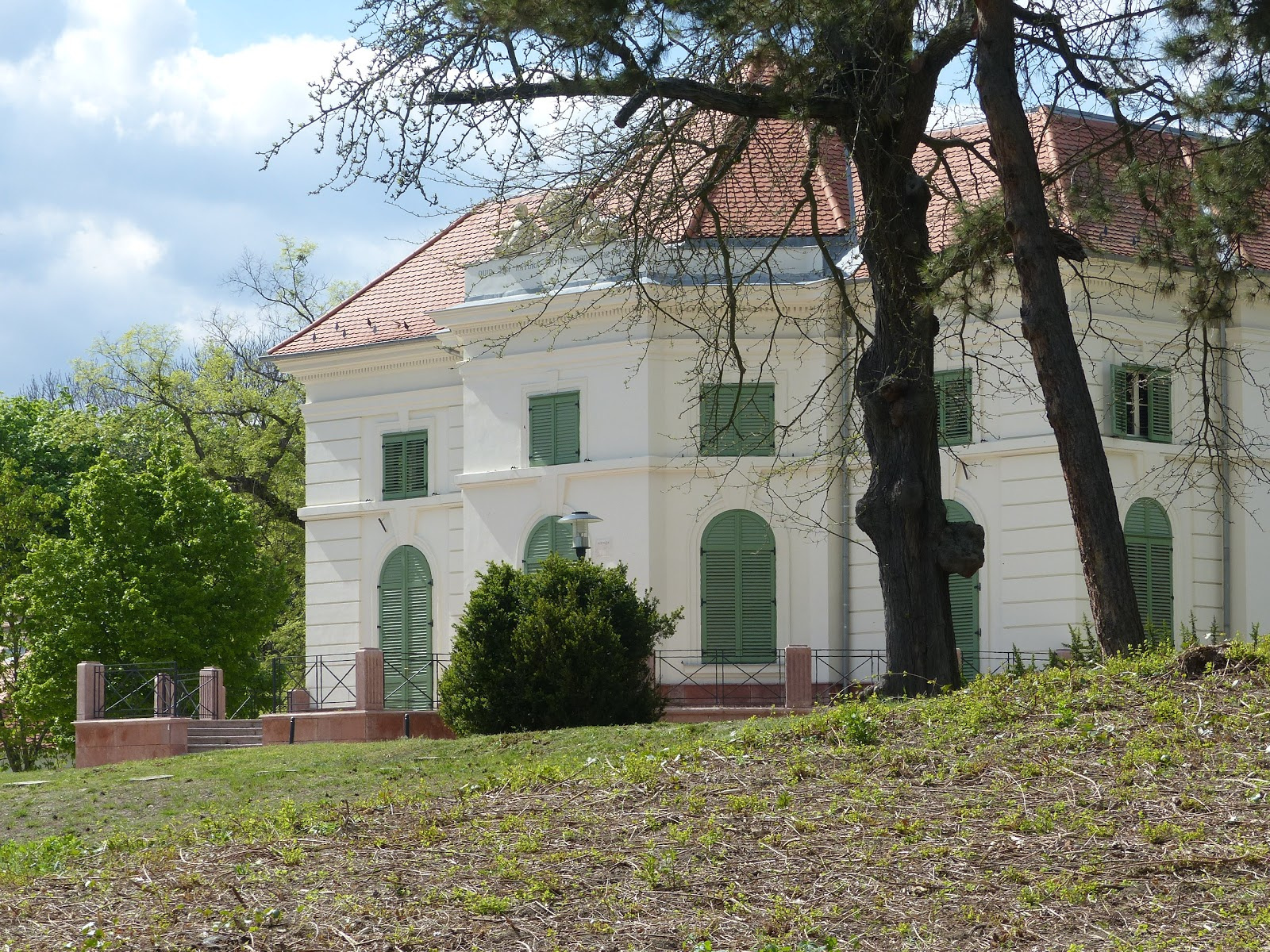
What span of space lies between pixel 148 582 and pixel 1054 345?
921 inches

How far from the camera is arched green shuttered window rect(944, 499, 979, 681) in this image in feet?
81.3

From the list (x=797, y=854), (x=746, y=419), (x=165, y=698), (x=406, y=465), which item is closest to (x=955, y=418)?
(x=746, y=419)

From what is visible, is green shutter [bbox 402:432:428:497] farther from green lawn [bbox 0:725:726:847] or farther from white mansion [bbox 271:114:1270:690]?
green lawn [bbox 0:725:726:847]

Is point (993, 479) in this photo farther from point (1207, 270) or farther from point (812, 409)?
point (1207, 270)

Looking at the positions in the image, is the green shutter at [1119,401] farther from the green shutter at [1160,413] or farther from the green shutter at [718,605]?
the green shutter at [718,605]

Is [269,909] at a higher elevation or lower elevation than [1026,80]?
lower

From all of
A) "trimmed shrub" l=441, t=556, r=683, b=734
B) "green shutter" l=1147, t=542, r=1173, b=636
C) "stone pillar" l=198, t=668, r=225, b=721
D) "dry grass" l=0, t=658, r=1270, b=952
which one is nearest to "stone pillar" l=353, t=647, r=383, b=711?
"stone pillar" l=198, t=668, r=225, b=721

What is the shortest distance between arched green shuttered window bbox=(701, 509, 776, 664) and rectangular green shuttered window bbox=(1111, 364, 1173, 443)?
18.9 feet

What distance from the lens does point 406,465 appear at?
29719mm

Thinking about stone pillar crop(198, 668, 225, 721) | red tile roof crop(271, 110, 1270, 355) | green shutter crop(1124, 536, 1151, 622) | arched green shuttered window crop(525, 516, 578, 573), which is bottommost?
stone pillar crop(198, 668, 225, 721)

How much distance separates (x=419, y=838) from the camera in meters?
8.98

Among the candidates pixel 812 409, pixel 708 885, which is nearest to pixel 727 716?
pixel 812 409

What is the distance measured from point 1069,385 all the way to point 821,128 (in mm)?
3524

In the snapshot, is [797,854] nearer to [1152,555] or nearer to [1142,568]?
[1142,568]
